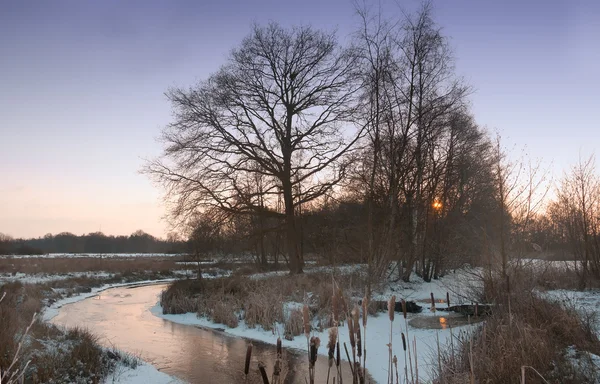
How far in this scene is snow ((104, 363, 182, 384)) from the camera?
7520 millimetres

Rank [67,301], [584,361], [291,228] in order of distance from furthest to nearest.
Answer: [291,228], [67,301], [584,361]

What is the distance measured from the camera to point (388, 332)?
34.7ft

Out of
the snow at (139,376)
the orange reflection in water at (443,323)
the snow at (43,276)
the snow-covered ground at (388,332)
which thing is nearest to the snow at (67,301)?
the snow at (43,276)

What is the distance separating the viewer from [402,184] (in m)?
17.0

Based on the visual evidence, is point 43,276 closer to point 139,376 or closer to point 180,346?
point 180,346

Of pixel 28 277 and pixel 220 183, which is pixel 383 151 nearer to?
pixel 220 183

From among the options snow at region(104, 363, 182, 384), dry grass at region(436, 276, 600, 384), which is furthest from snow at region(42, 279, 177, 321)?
dry grass at region(436, 276, 600, 384)

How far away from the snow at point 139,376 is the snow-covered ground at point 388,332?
2975 mm

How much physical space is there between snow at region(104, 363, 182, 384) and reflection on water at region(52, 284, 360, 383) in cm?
29

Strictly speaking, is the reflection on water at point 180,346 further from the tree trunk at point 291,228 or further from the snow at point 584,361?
the tree trunk at point 291,228

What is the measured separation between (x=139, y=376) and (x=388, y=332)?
18.7ft

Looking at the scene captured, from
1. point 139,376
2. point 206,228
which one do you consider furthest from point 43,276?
point 139,376

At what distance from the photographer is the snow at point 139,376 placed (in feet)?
24.7

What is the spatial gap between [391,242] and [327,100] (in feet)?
26.2
